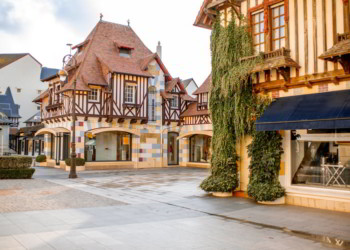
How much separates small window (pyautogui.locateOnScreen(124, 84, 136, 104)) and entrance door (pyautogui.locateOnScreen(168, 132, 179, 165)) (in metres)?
4.70

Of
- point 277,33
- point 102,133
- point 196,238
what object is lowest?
point 196,238

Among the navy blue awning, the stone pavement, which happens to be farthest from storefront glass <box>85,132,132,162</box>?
the navy blue awning

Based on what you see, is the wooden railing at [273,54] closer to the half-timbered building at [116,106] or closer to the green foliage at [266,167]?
the green foliage at [266,167]

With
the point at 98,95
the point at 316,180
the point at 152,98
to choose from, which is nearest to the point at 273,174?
the point at 316,180

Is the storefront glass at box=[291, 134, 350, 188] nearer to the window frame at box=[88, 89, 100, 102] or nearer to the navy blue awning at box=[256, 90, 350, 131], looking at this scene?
the navy blue awning at box=[256, 90, 350, 131]

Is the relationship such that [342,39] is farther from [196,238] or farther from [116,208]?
[116,208]

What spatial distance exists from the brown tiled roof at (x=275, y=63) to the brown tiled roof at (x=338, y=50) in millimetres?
1203

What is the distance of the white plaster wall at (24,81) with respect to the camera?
44406 mm

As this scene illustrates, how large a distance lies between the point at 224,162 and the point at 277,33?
4.22 metres

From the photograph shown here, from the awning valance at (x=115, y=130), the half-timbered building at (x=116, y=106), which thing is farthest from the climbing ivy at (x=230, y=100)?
the awning valance at (x=115, y=130)

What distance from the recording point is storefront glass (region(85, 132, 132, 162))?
23281 mm

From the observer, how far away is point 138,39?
28125 millimetres

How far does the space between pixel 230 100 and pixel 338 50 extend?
3.72m

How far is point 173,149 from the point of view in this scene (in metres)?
27.9
